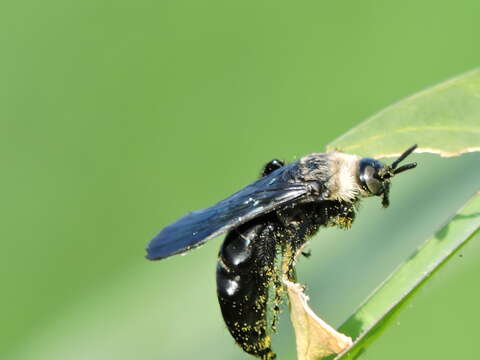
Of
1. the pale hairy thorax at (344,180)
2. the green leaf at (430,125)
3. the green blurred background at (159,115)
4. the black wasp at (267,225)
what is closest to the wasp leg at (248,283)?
the black wasp at (267,225)

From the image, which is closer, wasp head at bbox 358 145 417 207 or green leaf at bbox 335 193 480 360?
green leaf at bbox 335 193 480 360

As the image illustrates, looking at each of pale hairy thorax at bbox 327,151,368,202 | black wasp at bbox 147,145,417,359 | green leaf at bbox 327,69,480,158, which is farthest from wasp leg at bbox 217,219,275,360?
green leaf at bbox 327,69,480,158

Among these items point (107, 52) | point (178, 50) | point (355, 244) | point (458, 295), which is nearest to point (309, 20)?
point (178, 50)

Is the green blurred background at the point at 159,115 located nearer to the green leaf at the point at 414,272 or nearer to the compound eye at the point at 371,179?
the compound eye at the point at 371,179

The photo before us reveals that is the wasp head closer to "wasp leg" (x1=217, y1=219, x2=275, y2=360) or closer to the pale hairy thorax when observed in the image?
the pale hairy thorax

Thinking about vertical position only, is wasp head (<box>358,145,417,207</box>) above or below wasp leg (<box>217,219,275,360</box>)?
above

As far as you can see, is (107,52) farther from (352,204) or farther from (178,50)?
(352,204)

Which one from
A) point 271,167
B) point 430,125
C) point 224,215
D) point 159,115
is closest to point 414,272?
point 430,125
